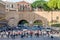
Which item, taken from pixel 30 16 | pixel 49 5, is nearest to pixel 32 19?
pixel 30 16

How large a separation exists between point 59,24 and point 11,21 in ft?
32.1

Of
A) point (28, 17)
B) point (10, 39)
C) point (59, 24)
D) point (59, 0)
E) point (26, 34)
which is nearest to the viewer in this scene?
point (10, 39)

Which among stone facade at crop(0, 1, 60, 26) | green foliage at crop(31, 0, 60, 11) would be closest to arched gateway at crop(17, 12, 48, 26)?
stone facade at crop(0, 1, 60, 26)

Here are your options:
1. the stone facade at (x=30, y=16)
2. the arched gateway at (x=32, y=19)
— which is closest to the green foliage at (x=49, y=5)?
the stone facade at (x=30, y=16)

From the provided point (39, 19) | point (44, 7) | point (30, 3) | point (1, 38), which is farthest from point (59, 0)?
point (30, 3)

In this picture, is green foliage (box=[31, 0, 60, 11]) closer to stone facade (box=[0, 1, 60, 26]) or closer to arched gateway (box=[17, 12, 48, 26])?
stone facade (box=[0, 1, 60, 26])

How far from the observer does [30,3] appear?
77.6 meters

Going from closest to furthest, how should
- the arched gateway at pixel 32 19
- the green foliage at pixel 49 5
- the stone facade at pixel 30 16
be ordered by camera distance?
the green foliage at pixel 49 5 → the stone facade at pixel 30 16 → the arched gateway at pixel 32 19

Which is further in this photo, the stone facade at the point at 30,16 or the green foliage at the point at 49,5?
the stone facade at the point at 30,16

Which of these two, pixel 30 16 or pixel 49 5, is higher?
pixel 49 5

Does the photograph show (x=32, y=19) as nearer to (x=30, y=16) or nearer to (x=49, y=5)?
(x=30, y=16)

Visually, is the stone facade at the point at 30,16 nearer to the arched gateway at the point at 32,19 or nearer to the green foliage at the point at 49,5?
the arched gateway at the point at 32,19

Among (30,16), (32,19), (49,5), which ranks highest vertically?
(49,5)

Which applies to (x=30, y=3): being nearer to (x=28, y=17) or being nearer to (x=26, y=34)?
(x=28, y=17)
